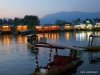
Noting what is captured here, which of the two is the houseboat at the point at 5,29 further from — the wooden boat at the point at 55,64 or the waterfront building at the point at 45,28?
the wooden boat at the point at 55,64

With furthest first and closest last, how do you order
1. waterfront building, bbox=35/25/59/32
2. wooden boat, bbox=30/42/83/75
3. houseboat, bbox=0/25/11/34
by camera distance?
waterfront building, bbox=35/25/59/32 → houseboat, bbox=0/25/11/34 → wooden boat, bbox=30/42/83/75

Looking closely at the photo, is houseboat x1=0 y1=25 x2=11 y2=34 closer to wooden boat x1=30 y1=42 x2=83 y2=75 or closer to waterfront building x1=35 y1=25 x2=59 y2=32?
waterfront building x1=35 y1=25 x2=59 y2=32

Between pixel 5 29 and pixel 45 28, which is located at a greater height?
pixel 5 29

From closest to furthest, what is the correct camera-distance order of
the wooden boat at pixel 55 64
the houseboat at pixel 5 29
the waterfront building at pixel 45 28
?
the wooden boat at pixel 55 64 → the houseboat at pixel 5 29 → the waterfront building at pixel 45 28

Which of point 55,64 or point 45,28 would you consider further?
point 45,28

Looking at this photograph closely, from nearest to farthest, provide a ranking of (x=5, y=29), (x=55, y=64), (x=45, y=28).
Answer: (x=55, y=64), (x=5, y=29), (x=45, y=28)

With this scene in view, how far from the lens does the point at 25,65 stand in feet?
102

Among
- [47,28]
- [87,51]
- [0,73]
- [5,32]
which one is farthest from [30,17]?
[0,73]

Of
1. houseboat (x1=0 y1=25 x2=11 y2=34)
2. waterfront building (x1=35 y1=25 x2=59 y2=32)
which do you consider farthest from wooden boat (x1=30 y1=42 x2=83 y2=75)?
waterfront building (x1=35 y1=25 x2=59 y2=32)

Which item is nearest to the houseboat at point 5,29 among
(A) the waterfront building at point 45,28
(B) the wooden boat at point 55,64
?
(A) the waterfront building at point 45,28

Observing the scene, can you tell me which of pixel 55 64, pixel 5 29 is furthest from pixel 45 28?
pixel 55 64

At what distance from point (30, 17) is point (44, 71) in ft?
531

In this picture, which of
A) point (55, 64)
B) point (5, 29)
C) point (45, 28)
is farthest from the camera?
point (45, 28)

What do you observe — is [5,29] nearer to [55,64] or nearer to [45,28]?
[45,28]
